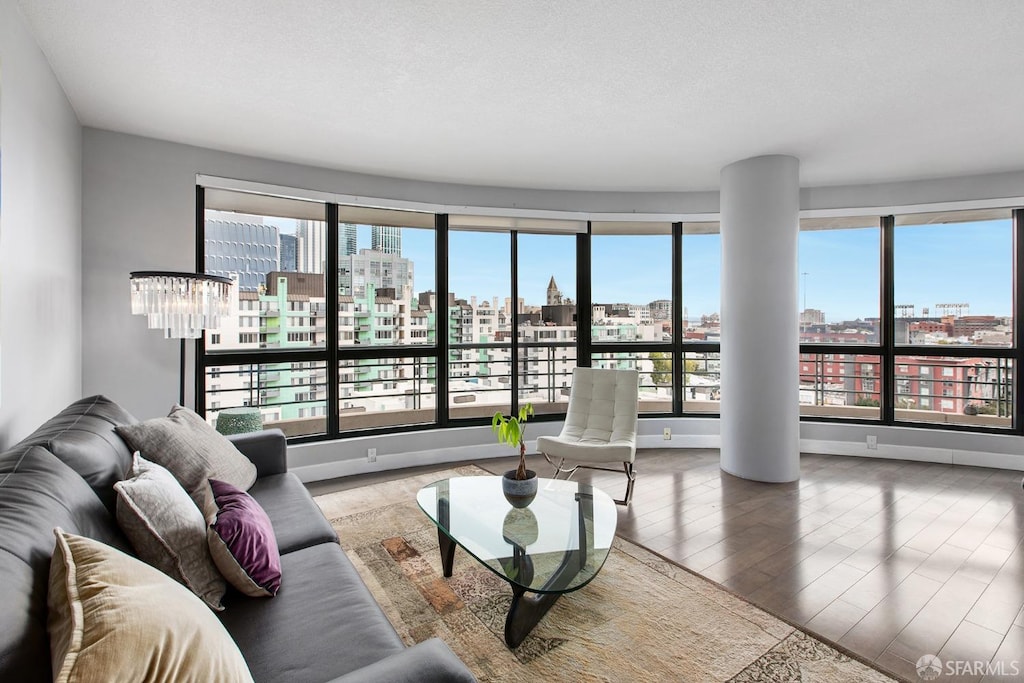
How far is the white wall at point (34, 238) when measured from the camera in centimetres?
198

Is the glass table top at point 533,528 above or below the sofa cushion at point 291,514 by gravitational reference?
below

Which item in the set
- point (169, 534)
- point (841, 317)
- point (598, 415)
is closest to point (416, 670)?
point (169, 534)

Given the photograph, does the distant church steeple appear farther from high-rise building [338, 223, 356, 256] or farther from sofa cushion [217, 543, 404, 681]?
sofa cushion [217, 543, 404, 681]

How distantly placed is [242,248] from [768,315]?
4.24 meters

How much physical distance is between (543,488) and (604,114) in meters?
2.33

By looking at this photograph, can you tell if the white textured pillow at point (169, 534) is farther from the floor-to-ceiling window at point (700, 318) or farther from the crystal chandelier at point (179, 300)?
the floor-to-ceiling window at point (700, 318)

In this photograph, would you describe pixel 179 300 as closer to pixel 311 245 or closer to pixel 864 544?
pixel 311 245

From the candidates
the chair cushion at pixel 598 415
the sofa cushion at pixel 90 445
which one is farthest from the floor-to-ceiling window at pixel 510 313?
the sofa cushion at pixel 90 445

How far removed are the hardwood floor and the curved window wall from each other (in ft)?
2.41

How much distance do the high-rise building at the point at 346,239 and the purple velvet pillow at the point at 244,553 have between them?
303 cm

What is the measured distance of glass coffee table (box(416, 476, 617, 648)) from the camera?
191cm

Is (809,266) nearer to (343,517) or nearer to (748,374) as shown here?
(748,374)

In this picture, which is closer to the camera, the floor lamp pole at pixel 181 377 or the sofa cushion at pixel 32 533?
the sofa cushion at pixel 32 533

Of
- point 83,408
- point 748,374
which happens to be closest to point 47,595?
point 83,408
